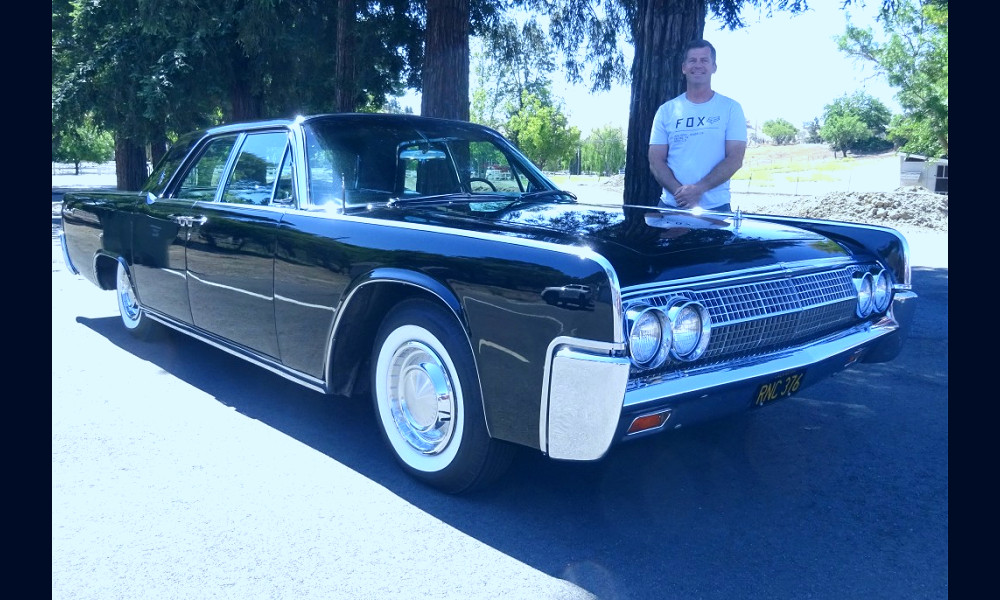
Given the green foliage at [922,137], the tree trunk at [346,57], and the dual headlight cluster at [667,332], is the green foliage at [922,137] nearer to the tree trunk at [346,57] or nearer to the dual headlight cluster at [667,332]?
the tree trunk at [346,57]

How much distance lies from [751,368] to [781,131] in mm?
135300

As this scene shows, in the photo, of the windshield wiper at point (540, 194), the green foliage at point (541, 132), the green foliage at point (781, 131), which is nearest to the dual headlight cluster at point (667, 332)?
the windshield wiper at point (540, 194)

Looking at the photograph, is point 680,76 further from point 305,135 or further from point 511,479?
point 511,479

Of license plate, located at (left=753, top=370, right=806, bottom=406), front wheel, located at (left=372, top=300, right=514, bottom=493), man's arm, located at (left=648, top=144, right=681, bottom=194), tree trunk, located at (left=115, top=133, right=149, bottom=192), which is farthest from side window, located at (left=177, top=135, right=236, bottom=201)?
tree trunk, located at (left=115, top=133, right=149, bottom=192)

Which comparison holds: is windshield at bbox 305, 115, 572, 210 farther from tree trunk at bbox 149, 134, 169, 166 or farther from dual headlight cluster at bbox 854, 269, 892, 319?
tree trunk at bbox 149, 134, 169, 166

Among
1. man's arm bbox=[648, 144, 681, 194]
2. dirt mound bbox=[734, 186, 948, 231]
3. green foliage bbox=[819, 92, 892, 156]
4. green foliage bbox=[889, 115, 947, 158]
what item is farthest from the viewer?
green foliage bbox=[819, 92, 892, 156]

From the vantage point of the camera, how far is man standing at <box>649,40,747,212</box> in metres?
5.08

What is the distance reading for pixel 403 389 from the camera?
142 inches

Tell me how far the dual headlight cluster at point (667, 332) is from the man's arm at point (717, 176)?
221 centimetres

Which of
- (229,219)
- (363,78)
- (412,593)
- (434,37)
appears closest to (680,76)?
(434,37)

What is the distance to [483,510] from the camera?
3.36 meters

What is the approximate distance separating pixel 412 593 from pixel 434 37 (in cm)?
720

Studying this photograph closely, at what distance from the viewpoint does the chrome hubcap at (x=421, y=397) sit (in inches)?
133

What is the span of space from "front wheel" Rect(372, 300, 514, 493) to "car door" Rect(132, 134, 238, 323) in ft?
6.36
